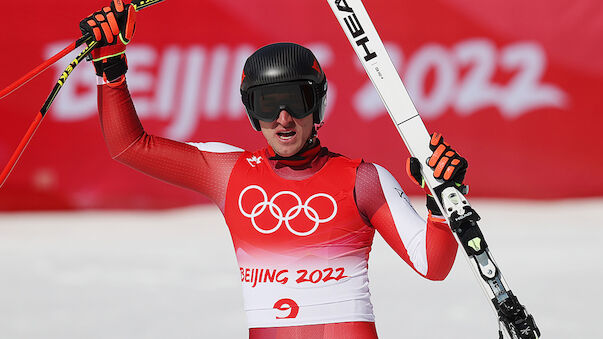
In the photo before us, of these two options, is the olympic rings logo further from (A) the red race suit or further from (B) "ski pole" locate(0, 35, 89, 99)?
(B) "ski pole" locate(0, 35, 89, 99)

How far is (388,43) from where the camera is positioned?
862cm

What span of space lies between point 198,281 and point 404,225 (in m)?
3.30

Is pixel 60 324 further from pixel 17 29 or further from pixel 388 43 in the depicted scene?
pixel 388 43

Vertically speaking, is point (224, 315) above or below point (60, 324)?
below

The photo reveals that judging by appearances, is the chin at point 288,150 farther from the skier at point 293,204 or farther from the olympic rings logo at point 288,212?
the olympic rings logo at point 288,212

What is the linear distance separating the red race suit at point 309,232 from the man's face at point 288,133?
0.07 metres

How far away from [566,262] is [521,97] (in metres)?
2.85

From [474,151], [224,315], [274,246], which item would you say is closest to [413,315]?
[224,315]

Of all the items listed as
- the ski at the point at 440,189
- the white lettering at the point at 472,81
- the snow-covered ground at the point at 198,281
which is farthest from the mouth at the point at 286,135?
the white lettering at the point at 472,81

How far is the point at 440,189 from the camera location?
2.60m

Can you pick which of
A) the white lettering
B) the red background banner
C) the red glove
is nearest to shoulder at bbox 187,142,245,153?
the red glove

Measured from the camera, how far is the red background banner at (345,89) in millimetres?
8336

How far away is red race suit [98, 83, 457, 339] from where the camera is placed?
2.79 m

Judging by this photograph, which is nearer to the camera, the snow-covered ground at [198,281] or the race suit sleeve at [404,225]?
the race suit sleeve at [404,225]
